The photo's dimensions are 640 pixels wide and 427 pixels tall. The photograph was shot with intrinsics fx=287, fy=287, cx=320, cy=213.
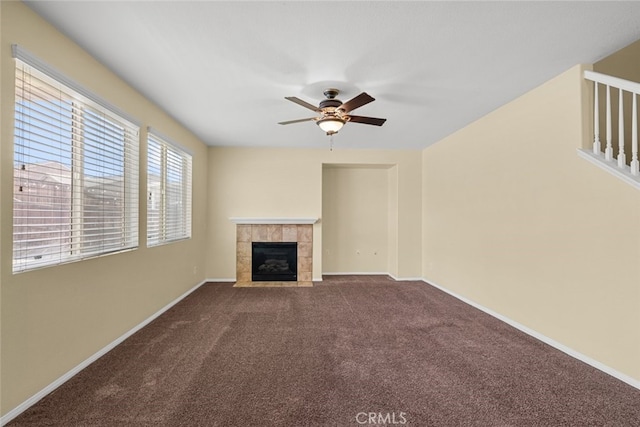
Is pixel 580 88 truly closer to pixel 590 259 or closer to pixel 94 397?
pixel 590 259

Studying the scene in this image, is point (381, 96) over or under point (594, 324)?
over

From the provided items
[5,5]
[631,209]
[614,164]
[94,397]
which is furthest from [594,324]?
[5,5]

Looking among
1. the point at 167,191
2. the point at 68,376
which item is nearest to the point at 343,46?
the point at 167,191

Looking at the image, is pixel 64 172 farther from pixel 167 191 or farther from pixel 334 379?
pixel 334 379

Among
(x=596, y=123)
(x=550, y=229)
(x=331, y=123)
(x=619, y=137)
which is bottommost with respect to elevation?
(x=550, y=229)

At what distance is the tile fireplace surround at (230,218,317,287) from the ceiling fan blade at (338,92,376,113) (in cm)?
293

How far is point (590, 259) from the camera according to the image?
2480 mm

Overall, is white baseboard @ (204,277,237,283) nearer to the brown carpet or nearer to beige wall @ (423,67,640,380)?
the brown carpet

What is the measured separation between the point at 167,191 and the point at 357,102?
289cm

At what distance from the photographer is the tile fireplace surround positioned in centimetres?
548

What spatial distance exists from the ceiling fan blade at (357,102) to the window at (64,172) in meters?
2.21

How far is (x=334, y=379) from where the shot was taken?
7.32ft

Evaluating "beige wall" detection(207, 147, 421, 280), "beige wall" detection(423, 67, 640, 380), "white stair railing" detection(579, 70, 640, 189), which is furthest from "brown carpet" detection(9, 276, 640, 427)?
"beige wall" detection(207, 147, 421, 280)

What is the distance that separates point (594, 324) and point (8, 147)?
14.8ft
